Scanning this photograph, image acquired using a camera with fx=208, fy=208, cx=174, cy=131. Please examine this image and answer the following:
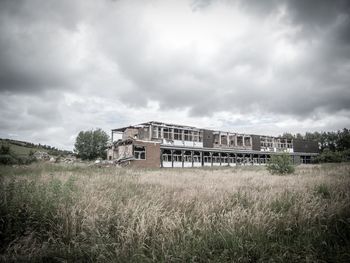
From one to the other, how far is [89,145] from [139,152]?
46.0 m

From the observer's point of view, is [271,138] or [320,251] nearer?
[320,251]

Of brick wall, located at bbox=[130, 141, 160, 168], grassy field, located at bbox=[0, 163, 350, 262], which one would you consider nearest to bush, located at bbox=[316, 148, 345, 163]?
brick wall, located at bbox=[130, 141, 160, 168]

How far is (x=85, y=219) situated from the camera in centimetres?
398

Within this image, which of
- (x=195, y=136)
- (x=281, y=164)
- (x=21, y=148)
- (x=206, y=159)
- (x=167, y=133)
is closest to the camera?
(x=281, y=164)

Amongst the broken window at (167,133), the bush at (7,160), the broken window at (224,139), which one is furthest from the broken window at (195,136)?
the bush at (7,160)

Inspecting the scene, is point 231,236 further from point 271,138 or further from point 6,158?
point 271,138

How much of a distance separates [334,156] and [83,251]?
212 ft

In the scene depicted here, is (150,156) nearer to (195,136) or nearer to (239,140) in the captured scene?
(195,136)

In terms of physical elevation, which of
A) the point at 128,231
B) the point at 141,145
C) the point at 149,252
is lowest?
the point at 149,252

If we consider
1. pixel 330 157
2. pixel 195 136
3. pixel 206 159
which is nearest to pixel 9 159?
pixel 195 136

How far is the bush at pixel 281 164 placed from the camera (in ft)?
55.9

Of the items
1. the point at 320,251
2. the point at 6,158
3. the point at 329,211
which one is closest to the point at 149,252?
the point at 320,251

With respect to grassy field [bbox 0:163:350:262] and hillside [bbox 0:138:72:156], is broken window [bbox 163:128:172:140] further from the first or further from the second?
grassy field [bbox 0:163:350:262]

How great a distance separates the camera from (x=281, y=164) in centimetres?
1728
